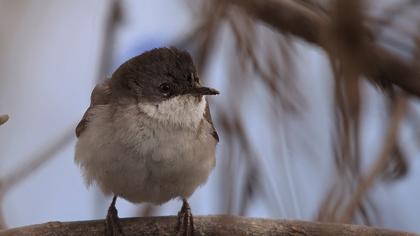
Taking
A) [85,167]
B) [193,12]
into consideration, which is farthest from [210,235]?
[193,12]

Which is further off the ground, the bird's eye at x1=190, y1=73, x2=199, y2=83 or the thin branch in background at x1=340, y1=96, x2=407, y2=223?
the bird's eye at x1=190, y1=73, x2=199, y2=83

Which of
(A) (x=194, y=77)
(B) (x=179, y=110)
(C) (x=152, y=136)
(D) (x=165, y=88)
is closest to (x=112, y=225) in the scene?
(C) (x=152, y=136)

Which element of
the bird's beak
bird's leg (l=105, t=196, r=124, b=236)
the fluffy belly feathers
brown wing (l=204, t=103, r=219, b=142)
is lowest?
bird's leg (l=105, t=196, r=124, b=236)

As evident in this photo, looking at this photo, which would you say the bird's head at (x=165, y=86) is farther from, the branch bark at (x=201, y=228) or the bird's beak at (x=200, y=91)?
the branch bark at (x=201, y=228)

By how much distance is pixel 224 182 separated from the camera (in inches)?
78.7

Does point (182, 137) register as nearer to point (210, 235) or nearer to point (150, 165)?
point (150, 165)

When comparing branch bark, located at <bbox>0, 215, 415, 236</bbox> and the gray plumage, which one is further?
the gray plumage

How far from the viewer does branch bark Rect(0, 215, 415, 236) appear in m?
2.91

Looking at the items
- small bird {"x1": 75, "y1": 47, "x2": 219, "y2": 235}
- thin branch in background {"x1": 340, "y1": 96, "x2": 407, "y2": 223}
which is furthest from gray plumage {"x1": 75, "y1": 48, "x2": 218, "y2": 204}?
thin branch in background {"x1": 340, "y1": 96, "x2": 407, "y2": 223}

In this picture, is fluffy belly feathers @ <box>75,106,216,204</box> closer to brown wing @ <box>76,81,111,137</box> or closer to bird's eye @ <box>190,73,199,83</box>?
brown wing @ <box>76,81,111,137</box>

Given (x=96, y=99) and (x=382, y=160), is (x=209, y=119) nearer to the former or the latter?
(x=96, y=99)

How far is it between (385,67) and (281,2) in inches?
25.2

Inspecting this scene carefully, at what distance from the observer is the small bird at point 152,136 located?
3.25m

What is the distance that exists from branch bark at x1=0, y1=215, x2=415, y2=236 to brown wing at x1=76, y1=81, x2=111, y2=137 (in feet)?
1.93
